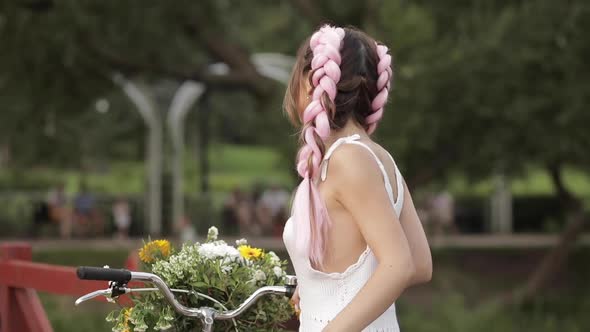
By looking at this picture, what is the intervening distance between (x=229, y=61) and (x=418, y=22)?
18.0ft

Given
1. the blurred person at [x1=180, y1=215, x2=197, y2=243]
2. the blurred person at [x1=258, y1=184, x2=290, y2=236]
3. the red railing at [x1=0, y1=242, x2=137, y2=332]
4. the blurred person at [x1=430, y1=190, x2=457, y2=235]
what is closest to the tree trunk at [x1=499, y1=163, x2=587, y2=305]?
the blurred person at [x1=180, y1=215, x2=197, y2=243]

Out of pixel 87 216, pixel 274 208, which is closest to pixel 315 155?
pixel 274 208

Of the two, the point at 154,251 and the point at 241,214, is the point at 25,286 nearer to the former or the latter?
the point at 154,251

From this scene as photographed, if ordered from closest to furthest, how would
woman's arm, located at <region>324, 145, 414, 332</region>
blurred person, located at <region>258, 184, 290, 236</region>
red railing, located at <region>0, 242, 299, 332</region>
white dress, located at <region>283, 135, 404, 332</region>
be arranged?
woman's arm, located at <region>324, 145, 414, 332</region>, white dress, located at <region>283, 135, 404, 332</region>, red railing, located at <region>0, 242, 299, 332</region>, blurred person, located at <region>258, 184, 290, 236</region>

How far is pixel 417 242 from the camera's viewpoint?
3303 mm

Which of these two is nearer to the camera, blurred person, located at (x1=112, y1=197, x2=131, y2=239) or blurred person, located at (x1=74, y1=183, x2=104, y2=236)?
blurred person, located at (x1=112, y1=197, x2=131, y2=239)

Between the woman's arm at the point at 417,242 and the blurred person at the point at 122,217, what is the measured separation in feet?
96.2

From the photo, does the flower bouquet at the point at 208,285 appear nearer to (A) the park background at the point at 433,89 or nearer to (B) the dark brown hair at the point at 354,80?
(B) the dark brown hair at the point at 354,80

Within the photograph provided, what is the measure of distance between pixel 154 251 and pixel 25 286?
1.92 metres

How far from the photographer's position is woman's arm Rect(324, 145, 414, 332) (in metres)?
2.90

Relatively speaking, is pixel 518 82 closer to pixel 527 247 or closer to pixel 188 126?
pixel 527 247

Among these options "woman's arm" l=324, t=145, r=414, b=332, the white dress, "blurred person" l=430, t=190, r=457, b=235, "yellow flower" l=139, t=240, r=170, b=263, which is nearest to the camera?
"woman's arm" l=324, t=145, r=414, b=332

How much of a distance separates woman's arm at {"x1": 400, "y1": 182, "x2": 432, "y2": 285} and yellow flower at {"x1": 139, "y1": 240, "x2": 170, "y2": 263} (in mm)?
897

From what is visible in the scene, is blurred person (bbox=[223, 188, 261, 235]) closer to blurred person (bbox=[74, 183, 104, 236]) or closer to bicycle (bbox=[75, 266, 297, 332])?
blurred person (bbox=[74, 183, 104, 236])
